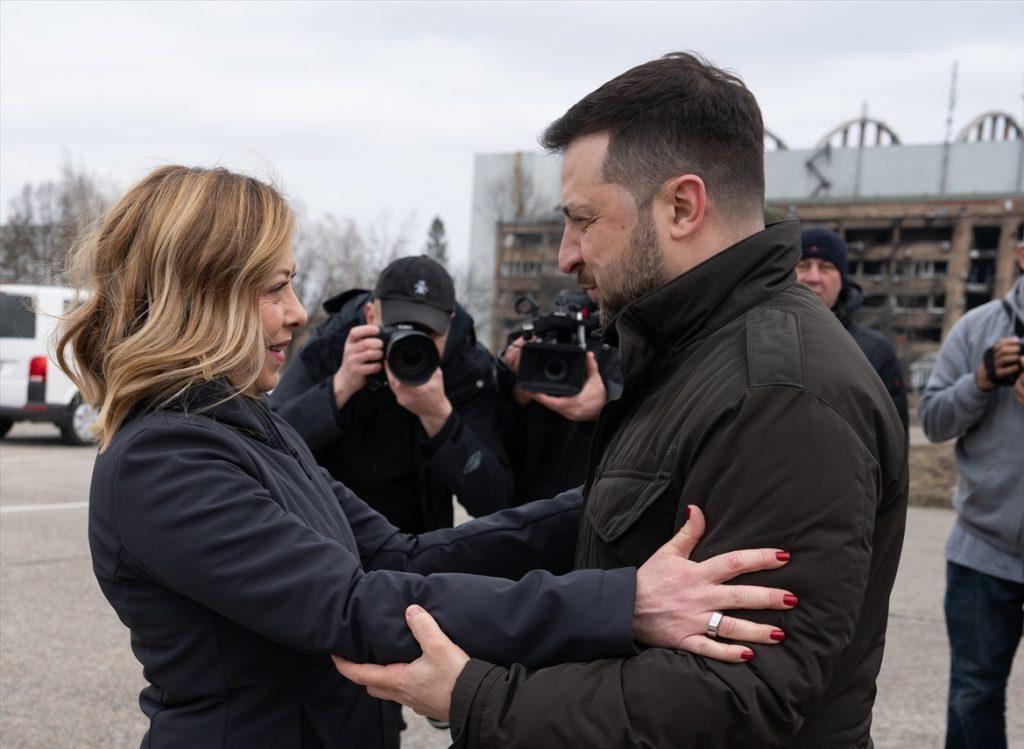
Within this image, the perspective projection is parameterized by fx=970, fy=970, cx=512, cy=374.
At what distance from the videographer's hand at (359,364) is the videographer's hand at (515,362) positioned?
0.59 meters

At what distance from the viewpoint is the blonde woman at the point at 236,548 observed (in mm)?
1641

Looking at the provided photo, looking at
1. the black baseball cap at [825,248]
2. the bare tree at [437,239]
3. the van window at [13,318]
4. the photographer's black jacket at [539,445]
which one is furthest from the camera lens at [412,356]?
the bare tree at [437,239]

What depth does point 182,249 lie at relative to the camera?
1.86 m

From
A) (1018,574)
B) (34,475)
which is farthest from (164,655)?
(34,475)

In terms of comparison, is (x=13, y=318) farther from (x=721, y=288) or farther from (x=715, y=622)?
(x=715, y=622)

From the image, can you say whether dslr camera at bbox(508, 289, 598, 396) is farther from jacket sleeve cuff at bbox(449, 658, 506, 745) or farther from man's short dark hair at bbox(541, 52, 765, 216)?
jacket sleeve cuff at bbox(449, 658, 506, 745)

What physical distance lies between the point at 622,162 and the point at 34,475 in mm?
9933

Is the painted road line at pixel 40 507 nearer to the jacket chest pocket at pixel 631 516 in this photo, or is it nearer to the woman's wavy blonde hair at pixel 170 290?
the woman's wavy blonde hair at pixel 170 290

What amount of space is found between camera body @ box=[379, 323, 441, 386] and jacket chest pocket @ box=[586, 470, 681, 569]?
1.69 metres

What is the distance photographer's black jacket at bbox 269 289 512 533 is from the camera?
3.54m

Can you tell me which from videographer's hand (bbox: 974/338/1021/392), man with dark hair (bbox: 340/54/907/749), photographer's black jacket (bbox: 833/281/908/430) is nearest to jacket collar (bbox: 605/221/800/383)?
man with dark hair (bbox: 340/54/907/749)

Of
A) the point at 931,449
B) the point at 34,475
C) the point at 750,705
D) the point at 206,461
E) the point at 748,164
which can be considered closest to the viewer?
the point at 750,705

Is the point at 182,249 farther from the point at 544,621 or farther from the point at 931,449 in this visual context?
the point at 931,449

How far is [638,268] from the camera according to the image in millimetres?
1888
